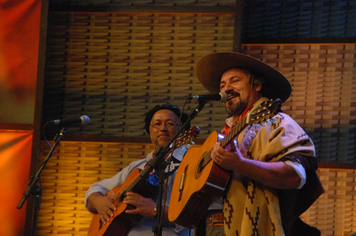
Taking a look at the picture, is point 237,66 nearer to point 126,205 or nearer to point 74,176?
point 126,205

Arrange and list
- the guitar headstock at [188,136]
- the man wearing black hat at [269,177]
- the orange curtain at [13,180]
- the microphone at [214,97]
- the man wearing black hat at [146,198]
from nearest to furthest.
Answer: the man wearing black hat at [269,177]
the microphone at [214,97]
the guitar headstock at [188,136]
the man wearing black hat at [146,198]
the orange curtain at [13,180]

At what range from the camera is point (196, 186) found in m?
2.63

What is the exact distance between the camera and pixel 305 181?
2.47 m

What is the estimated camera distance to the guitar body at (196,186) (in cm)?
250

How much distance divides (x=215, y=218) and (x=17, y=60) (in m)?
2.54

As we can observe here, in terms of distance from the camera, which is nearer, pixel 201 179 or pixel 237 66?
pixel 201 179

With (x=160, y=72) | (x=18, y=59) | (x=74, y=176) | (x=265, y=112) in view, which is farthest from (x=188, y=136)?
(x=18, y=59)

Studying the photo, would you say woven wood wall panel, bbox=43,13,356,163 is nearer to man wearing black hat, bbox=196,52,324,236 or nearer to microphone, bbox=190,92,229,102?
microphone, bbox=190,92,229,102

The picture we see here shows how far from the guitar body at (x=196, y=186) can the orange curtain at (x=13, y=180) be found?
170 cm

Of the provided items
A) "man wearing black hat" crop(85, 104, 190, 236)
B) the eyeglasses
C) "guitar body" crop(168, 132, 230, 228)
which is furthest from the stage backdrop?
"guitar body" crop(168, 132, 230, 228)

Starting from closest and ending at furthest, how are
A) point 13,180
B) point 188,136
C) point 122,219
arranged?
point 188,136 < point 122,219 < point 13,180

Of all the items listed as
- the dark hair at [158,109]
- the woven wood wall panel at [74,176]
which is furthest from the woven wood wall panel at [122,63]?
the dark hair at [158,109]

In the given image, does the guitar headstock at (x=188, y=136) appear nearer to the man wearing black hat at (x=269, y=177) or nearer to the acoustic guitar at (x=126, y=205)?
the acoustic guitar at (x=126, y=205)

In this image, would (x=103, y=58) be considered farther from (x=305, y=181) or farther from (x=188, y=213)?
(x=305, y=181)
